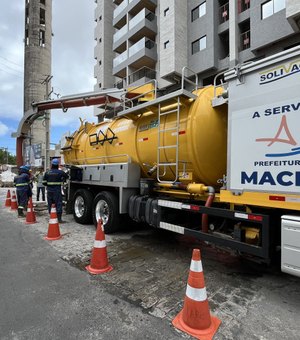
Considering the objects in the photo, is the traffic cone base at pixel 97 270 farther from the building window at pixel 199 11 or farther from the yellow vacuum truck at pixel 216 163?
the building window at pixel 199 11

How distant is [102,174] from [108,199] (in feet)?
2.40

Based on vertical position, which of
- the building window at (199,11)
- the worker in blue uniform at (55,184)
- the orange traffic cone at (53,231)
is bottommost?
the orange traffic cone at (53,231)

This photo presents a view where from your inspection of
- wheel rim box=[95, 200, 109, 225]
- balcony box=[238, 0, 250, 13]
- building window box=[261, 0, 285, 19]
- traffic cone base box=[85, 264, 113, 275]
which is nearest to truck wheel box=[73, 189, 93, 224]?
wheel rim box=[95, 200, 109, 225]

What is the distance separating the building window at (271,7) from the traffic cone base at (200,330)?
19046 mm

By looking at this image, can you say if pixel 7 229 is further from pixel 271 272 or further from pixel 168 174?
pixel 271 272

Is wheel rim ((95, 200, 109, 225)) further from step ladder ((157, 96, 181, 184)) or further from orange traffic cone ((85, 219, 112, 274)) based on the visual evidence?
orange traffic cone ((85, 219, 112, 274))

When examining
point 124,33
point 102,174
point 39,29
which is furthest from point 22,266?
point 39,29

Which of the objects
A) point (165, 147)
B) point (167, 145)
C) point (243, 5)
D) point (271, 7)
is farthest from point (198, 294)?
point (243, 5)

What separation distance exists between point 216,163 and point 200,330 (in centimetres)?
279

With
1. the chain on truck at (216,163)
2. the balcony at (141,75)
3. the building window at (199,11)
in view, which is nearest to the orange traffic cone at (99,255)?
the chain on truck at (216,163)

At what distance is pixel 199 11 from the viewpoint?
22797 millimetres

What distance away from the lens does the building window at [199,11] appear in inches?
885

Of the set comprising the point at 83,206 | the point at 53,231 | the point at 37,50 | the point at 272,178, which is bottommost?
the point at 53,231

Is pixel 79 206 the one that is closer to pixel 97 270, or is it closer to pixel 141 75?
pixel 97 270
